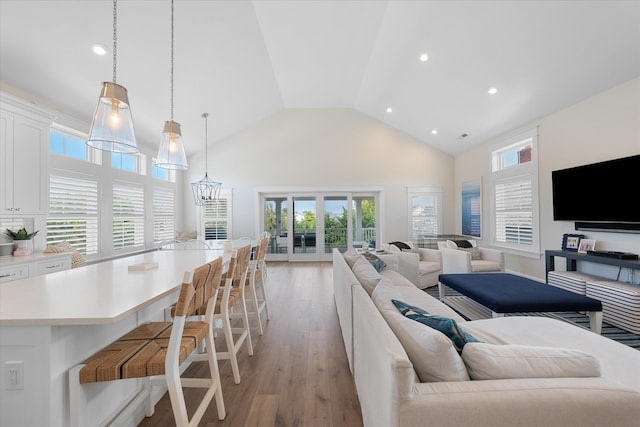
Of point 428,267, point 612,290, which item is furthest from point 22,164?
point 612,290

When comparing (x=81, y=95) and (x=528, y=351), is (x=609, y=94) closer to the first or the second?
(x=528, y=351)

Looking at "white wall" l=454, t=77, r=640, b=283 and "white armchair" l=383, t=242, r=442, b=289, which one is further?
"white armchair" l=383, t=242, r=442, b=289

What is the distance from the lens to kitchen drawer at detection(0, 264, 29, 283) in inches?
99.2

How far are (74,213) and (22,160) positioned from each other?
126cm

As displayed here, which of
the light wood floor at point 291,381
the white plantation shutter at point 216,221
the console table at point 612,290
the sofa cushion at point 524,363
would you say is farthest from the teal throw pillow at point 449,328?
the white plantation shutter at point 216,221

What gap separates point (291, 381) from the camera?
6.68 feet

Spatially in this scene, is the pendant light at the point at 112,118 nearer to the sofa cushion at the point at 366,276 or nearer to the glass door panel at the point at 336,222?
the sofa cushion at the point at 366,276

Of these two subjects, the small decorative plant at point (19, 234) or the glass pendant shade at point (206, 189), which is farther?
the glass pendant shade at point (206, 189)

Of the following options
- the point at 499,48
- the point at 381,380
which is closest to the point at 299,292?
the point at 381,380

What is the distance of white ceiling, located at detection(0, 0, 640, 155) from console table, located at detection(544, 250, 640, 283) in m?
2.14

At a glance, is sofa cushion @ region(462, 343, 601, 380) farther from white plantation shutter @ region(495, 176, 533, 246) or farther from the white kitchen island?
white plantation shutter @ region(495, 176, 533, 246)

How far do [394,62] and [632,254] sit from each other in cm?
408

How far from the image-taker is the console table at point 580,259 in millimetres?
2876

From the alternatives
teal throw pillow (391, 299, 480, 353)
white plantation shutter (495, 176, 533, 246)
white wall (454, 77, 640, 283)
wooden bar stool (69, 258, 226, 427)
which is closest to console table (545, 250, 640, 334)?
white wall (454, 77, 640, 283)
